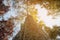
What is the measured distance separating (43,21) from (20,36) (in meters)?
0.36

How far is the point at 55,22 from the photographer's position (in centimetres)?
182

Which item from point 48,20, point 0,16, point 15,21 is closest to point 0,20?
point 0,16

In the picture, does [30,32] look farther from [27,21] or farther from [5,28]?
[5,28]

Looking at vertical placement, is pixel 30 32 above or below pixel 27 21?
below

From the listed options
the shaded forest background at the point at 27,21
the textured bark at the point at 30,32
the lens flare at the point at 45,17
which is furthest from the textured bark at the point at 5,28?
the lens flare at the point at 45,17

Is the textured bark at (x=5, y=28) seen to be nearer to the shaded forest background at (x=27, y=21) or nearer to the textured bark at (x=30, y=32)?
the shaded forest background at (x=27, y=21)

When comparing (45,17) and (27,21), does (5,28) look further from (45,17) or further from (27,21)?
(45,17)

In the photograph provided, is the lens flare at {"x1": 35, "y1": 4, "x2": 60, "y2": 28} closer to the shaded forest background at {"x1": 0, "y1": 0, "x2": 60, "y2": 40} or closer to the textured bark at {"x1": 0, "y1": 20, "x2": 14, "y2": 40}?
the shaded forest background at {"x1": 0, "y1": 0, "x2": 60, "y2": 40}

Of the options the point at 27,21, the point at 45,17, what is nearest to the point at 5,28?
the point at 27,21

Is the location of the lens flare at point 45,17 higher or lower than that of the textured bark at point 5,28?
higher

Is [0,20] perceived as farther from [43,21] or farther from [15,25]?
[43,21]

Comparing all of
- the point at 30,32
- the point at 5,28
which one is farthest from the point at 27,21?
the point at 5,28

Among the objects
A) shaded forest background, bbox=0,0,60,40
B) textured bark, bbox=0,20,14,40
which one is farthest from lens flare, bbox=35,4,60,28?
textured bark, bbox=0,20,14,40

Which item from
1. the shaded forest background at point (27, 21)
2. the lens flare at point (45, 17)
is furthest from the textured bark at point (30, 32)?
the lens flare at point (45, 17)
